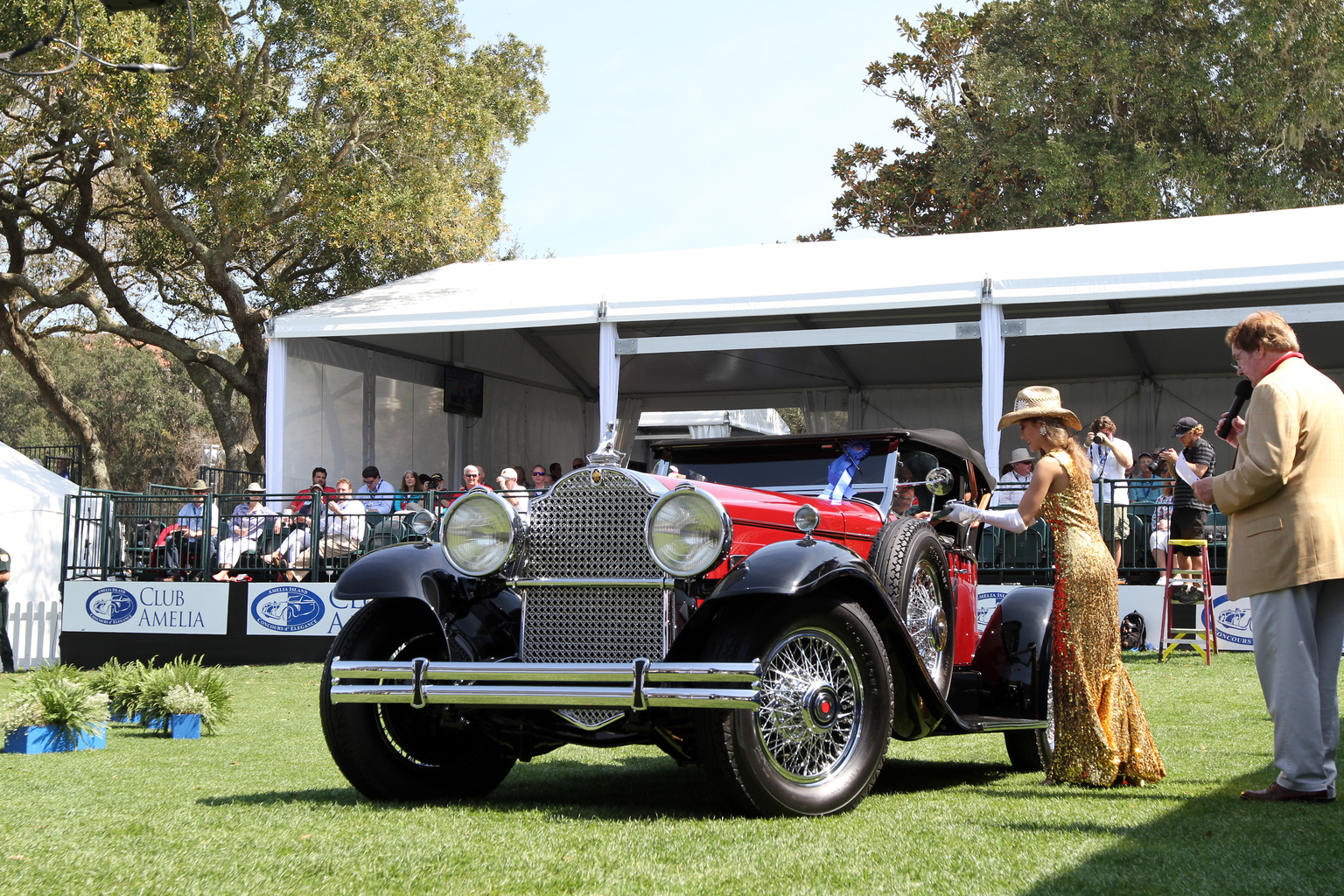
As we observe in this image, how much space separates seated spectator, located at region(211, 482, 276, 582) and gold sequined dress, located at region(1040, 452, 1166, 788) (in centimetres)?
1058

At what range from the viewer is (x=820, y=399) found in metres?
21.8

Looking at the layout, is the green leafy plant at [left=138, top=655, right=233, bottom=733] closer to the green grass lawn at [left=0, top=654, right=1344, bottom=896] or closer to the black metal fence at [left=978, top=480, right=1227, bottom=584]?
the green grass lawn at [left=0, top=654, right=1344, bottom=896]

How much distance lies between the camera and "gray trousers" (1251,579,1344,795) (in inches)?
177

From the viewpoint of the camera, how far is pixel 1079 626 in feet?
17.4

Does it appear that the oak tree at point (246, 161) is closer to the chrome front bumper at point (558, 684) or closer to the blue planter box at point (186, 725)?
the blue planter box at point (186, 725)

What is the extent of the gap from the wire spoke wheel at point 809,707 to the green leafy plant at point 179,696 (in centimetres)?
510

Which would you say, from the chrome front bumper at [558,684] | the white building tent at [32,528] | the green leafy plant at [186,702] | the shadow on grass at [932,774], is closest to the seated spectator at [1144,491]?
the shadow on grass at [932,774]

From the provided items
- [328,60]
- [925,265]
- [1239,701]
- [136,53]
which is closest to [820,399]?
[925,265]

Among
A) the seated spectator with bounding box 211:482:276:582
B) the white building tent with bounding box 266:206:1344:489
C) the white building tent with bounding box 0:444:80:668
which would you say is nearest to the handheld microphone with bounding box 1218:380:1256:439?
the white building tent with bounding box 266:206:1344:489

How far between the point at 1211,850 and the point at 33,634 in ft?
49.3

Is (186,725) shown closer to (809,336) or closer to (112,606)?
(112,606)

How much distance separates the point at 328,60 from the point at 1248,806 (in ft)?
53.2

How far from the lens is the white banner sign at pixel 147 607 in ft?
45.7

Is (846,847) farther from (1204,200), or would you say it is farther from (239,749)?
(1204,200)
